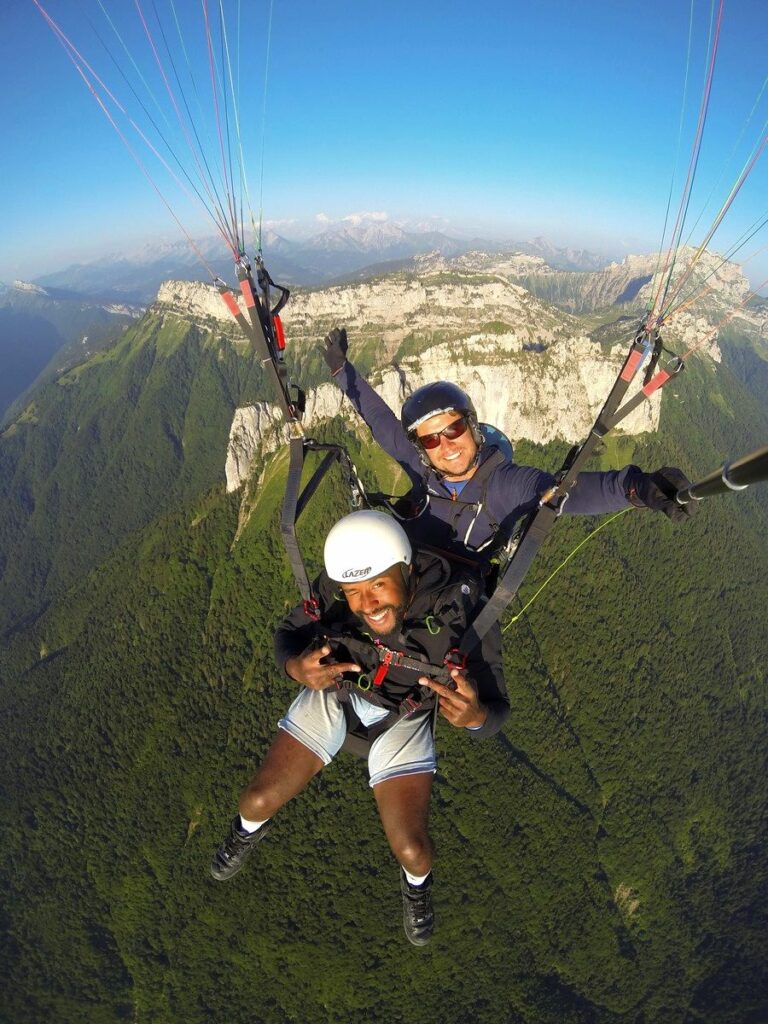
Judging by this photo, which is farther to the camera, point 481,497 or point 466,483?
point 466,483

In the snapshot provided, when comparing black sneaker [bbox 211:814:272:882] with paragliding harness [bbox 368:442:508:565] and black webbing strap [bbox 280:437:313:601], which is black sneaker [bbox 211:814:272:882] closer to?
black webbing strap [bbox 280:437:313:601]

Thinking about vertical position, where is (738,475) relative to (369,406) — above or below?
above

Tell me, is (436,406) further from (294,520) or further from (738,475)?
(738,475)

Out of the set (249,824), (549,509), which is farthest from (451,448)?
(249,824)

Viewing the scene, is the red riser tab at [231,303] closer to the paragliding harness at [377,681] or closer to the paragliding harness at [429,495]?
the paragliding harness at [429,495]

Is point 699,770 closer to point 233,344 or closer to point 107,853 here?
point 107,853

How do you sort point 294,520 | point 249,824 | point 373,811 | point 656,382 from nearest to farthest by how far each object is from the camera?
point 656,382 → point 249,824 → point 294,520 → point 373,811
